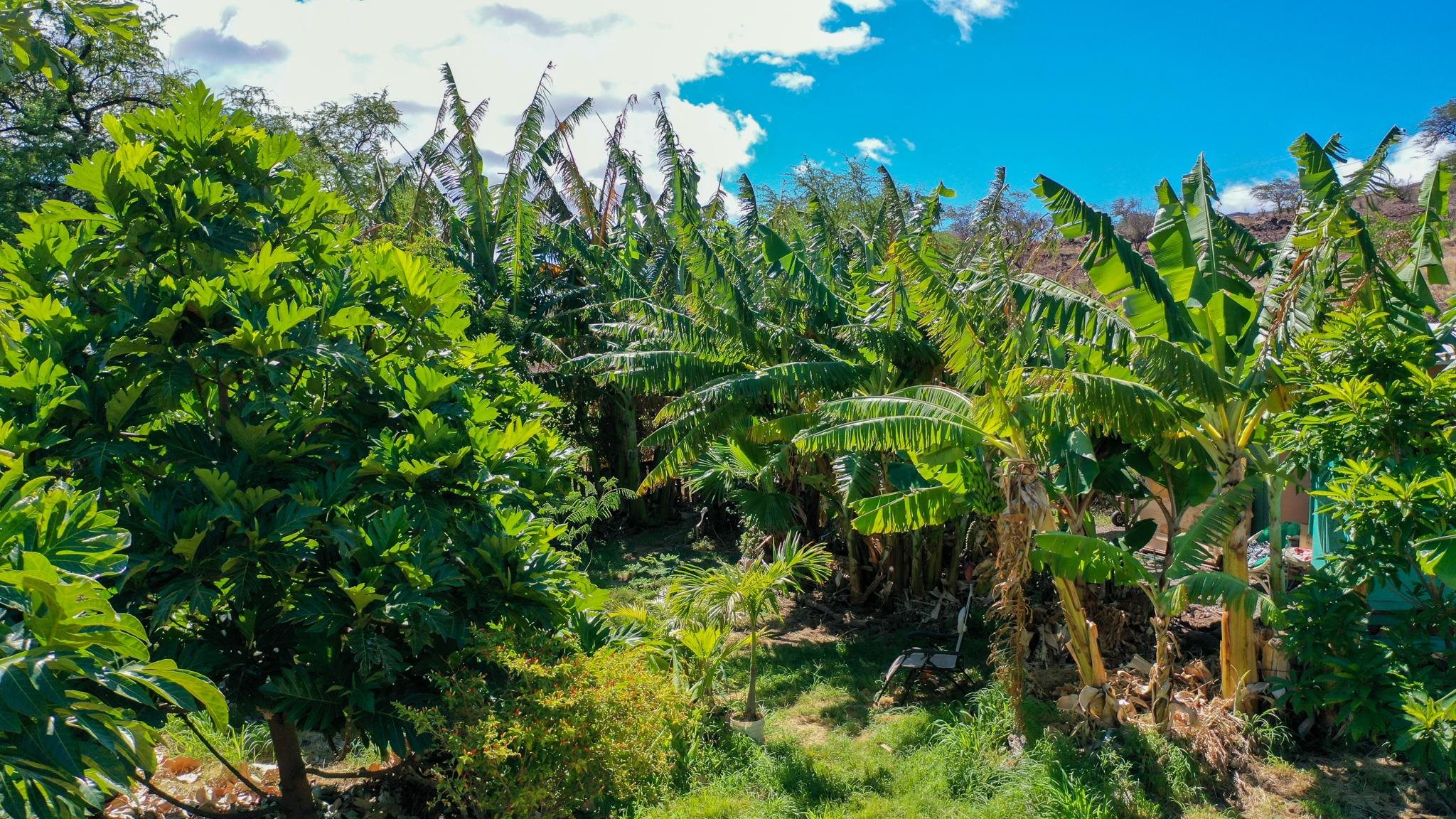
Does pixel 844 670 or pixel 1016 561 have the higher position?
pixel 1016 561

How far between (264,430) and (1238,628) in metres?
6.69

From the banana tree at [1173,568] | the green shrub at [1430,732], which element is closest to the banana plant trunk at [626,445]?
the banana tree at [1173,568]

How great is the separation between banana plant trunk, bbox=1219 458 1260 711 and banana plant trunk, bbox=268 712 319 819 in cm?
626

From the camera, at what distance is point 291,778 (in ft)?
15.4

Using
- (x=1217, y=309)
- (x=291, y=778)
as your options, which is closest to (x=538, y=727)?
(x=291, y=778)

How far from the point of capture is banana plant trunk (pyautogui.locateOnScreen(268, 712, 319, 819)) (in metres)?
4.65

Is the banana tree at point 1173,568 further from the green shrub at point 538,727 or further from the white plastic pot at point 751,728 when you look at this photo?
the green shrub at point 538,727

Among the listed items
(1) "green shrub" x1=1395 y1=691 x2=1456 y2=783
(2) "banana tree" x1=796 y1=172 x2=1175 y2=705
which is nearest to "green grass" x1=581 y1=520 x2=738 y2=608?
(2) "banana tree" x1=796 y1=172 x2=1175 y2=705

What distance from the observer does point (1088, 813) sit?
5445 mm

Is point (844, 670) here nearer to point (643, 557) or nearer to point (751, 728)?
point (751, 728)

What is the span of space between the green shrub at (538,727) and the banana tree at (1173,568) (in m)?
3.03

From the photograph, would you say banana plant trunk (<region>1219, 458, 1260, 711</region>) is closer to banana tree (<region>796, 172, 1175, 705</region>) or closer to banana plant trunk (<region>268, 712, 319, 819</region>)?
banana tree (<region>796, 172, 1175, 705</region>)

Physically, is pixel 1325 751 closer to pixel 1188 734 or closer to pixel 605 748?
pixel 1188 734

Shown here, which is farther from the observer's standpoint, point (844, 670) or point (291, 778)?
point (844, 670)
